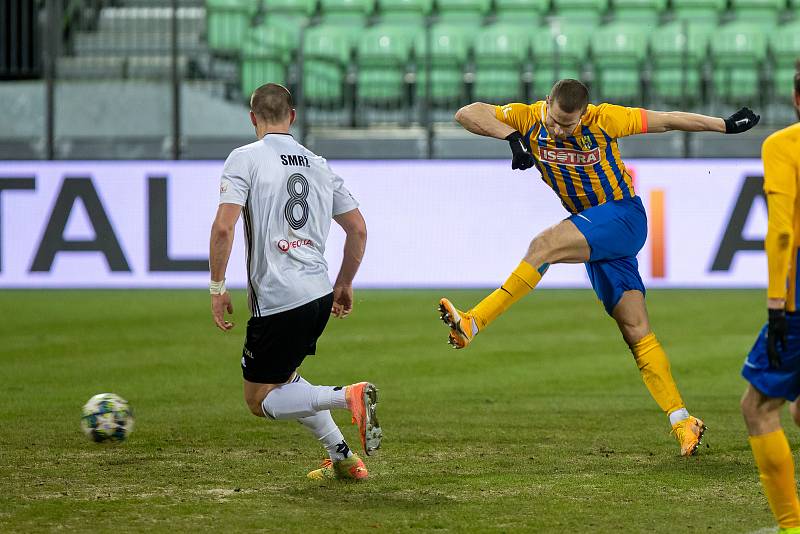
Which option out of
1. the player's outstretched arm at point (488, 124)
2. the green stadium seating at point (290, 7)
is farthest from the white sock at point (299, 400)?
the green stadium seating at point (290, 7)

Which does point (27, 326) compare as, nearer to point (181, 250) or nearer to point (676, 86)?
point (181, 250)

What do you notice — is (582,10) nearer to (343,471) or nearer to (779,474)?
(343,471)

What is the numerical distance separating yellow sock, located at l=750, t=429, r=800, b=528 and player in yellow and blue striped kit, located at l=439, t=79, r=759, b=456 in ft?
7.42

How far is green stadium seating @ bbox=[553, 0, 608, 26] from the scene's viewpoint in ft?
Result: 64.8

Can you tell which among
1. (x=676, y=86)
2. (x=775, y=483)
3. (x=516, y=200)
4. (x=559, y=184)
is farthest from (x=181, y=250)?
(x=775, y=483)

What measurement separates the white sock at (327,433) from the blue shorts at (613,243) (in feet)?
6.44

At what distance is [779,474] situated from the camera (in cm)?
495

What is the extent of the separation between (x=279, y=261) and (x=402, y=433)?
213 centimetres

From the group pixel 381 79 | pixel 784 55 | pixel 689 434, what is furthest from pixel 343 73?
pixel 689 434

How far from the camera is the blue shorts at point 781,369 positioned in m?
4.80

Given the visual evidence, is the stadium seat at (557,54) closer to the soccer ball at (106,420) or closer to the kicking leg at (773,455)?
the soccer ball at (106,420)

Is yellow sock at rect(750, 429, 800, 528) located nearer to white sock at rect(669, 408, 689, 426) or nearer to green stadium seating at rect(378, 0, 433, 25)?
white sock at rect(669, 408, 689, 426)

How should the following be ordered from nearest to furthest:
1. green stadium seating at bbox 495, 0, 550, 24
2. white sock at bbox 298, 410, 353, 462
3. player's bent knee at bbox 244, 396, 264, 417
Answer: player's bent knee at bbox 244, 396, 264, 417, white sock at bbox 298, 410, 353, 462, green stadium seating at bbox 495, 0, 550, 24

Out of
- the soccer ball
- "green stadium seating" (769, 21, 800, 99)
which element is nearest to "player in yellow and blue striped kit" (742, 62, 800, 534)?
the soccer ball
